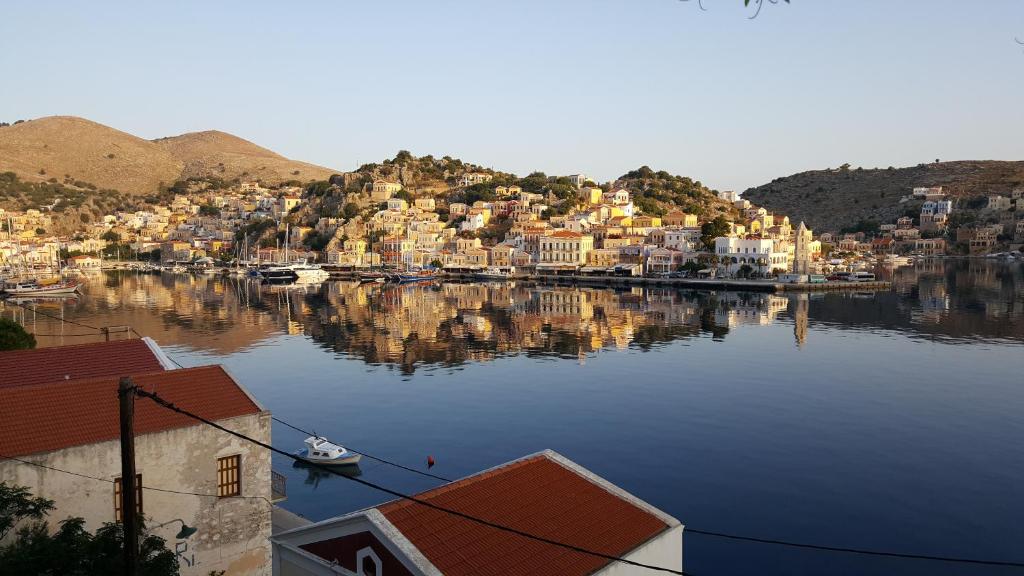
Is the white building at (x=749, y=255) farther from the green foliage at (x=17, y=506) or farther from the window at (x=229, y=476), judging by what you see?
the green foliage at (x=17, y=506)

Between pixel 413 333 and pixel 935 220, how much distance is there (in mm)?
147241

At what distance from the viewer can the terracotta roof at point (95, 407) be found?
33.9 feet

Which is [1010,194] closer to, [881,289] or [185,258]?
[881,289]

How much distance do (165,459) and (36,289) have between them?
264ft

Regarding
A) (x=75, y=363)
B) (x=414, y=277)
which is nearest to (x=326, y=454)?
(x=75, y=363)

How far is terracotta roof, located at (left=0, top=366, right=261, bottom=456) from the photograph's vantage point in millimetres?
10328

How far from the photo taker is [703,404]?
28062mm

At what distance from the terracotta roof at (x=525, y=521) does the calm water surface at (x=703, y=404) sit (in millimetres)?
5341

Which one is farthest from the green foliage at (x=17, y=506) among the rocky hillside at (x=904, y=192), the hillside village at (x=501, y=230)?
the rocky hillside at (x=904, y=192)

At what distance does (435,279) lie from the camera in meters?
105

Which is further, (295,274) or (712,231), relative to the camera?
(712,231)

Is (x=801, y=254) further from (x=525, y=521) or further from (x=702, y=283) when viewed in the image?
(x=525, y=521)

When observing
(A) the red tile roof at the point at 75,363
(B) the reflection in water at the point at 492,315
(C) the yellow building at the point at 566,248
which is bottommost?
(B) the reflection in water at the point at 492,315

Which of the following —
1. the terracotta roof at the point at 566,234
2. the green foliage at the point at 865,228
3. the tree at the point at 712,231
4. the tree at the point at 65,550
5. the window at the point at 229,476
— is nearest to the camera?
the tree at the point at 65,550
